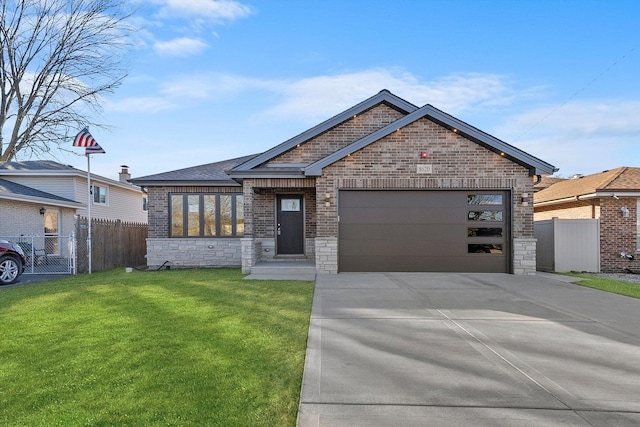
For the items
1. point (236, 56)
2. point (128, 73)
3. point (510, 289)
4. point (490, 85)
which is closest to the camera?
point (510, 289)

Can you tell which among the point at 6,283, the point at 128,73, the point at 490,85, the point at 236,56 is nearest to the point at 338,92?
the point at 236,56

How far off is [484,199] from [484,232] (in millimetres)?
1054

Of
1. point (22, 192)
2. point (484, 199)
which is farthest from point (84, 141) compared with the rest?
point (484, 199)

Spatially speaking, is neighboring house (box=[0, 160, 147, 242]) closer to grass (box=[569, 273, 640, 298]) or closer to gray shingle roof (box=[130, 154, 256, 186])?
gray shingle roof (box=[130, 154, 256, 186])

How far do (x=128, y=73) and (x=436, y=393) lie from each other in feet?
82.1

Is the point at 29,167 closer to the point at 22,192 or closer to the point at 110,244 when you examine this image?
the point at 22,192

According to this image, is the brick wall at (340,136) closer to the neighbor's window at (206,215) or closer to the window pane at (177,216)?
the neighbor's window at (206,215)

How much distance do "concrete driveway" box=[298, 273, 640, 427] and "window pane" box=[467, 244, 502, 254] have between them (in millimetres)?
3761

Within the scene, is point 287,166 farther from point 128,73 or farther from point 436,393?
point 128,73

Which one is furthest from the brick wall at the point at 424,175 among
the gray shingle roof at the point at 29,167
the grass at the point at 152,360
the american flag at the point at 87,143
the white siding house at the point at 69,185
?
the gray shingle roof at the point at 29,167

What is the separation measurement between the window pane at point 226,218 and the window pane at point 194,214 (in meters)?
0.94

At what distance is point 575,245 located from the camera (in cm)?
1274

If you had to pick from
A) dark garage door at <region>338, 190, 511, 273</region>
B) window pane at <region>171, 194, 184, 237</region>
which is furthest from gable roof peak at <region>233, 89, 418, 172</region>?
window pane at <region>171, 194, 184, 237</region>

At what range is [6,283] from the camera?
10273 millimetres
